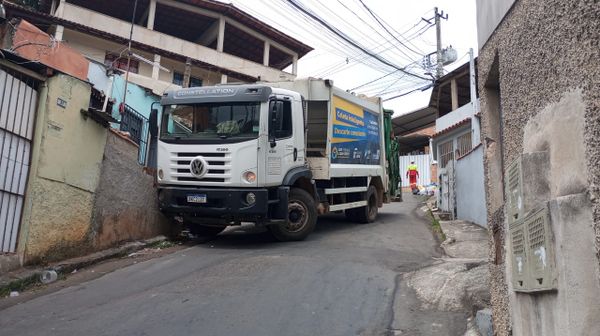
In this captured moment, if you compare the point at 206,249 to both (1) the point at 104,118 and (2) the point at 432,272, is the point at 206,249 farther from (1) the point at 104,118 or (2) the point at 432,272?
(2) the point at 432,272

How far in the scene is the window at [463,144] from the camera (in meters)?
14.0

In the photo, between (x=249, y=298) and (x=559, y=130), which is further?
(x=249, y=298)

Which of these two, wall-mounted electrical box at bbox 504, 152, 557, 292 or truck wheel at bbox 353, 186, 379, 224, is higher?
truck wheel at bbox 353, 186, 379, 224

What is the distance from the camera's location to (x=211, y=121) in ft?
24.4

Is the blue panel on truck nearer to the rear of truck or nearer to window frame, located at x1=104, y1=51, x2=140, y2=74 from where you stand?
the rear of truck

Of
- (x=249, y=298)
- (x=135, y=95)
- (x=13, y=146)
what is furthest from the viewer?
(x=135, y=95)

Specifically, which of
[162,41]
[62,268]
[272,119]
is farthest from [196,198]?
[162,41]

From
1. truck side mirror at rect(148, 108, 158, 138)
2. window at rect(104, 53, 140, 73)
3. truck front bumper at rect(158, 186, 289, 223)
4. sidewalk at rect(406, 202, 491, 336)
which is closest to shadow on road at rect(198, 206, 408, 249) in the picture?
truck front bumper at rect(158, 186, 289, 223)

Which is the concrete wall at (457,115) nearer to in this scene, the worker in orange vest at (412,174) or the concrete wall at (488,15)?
the worker in orange vest at (412,174)

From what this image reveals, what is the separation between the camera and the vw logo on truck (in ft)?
23.4

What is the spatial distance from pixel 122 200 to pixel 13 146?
2.15m

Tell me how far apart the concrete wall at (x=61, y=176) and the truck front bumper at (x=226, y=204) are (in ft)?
4.18

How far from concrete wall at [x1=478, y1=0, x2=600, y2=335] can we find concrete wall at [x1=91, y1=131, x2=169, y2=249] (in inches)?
228

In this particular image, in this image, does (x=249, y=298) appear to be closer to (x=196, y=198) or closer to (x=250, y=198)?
(x=250, y=198)
